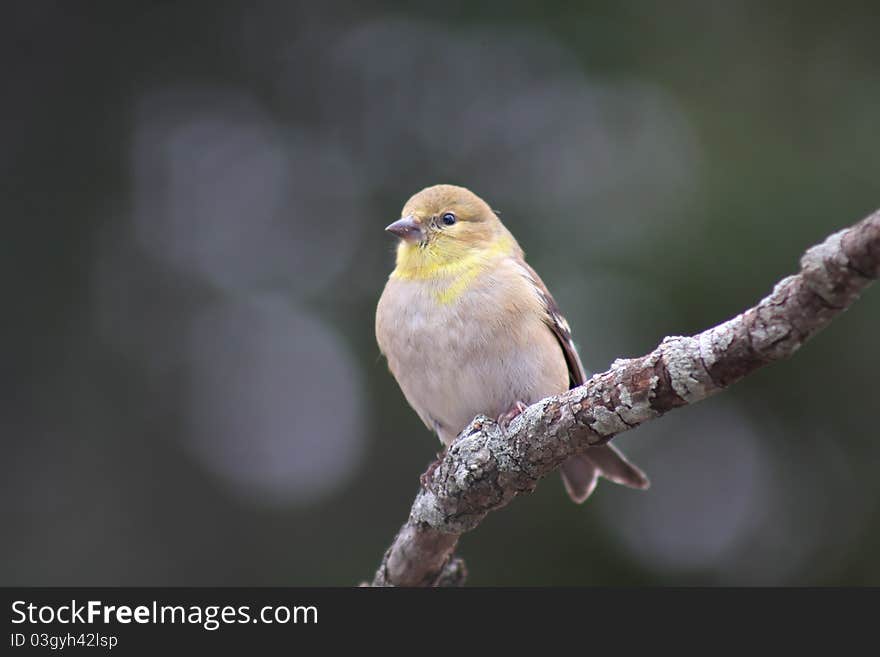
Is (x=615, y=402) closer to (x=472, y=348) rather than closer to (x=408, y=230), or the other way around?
(x=472, y=348)

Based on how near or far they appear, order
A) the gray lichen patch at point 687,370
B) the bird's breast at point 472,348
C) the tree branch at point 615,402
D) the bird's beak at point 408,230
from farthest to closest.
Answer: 1. the bird's beak at point 408,230
2. the bird's breast at point 472,348
3. the gray lichen patch at point 687,370
4. the tree branch at point 615,402

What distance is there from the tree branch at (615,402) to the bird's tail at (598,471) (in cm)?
105

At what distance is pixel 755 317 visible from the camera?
2.36 metres

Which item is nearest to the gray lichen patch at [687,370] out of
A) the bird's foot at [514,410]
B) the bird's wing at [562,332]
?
the bird's foot at [514,410]

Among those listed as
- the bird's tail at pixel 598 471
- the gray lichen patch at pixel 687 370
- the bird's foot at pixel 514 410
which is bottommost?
the bird's tail at pixel 598 471

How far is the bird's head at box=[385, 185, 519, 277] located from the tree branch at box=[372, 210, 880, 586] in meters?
1.42

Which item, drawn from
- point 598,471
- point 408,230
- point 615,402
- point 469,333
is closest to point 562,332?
point 469,333

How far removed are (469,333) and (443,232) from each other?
2.71 ft

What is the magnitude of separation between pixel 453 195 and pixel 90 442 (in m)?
3.36

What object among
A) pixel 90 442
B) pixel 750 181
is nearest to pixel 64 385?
pixel 90 442

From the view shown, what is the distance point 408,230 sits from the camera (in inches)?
197

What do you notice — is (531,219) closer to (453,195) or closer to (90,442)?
(453,195)

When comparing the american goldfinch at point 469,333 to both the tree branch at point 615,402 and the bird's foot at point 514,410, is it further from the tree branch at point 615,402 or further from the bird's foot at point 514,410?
the tree branch at point 615,402

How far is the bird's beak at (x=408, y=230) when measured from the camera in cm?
498
